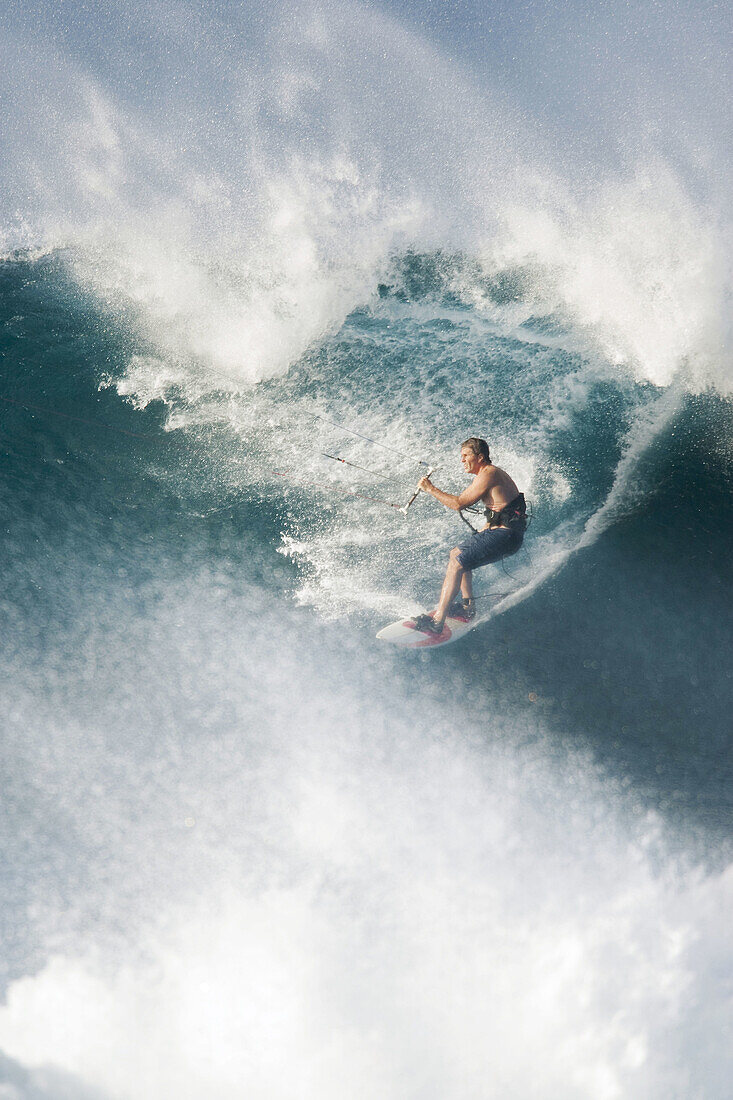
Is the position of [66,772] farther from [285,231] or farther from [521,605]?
[285,231]

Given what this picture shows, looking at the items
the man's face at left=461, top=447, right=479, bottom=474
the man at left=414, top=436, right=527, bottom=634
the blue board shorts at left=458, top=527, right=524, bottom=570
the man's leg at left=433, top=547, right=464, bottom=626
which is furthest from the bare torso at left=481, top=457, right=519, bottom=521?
the man's leg at left=433, top=547, right=464, bottom=626

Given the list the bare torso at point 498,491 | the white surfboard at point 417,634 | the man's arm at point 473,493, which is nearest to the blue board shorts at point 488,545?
the bare torso at point 498,491

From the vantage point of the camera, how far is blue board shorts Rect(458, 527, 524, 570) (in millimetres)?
6047

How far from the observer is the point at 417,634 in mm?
6355

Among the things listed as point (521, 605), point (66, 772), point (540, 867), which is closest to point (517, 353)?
point (521, 605)

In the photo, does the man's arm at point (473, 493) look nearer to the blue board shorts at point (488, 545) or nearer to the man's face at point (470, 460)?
the man's face at point (470, 460)

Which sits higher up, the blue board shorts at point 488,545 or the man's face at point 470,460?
the man's face at point 470,460

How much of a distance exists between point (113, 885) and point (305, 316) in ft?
21.7

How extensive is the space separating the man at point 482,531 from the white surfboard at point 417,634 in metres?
0.05

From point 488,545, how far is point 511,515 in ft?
1.11

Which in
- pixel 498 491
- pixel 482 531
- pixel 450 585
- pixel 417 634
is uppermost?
pixel 498 491

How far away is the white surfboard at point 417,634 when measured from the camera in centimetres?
635

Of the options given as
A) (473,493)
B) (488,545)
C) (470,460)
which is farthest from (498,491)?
(488,545)

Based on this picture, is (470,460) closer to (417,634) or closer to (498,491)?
(498,491)
